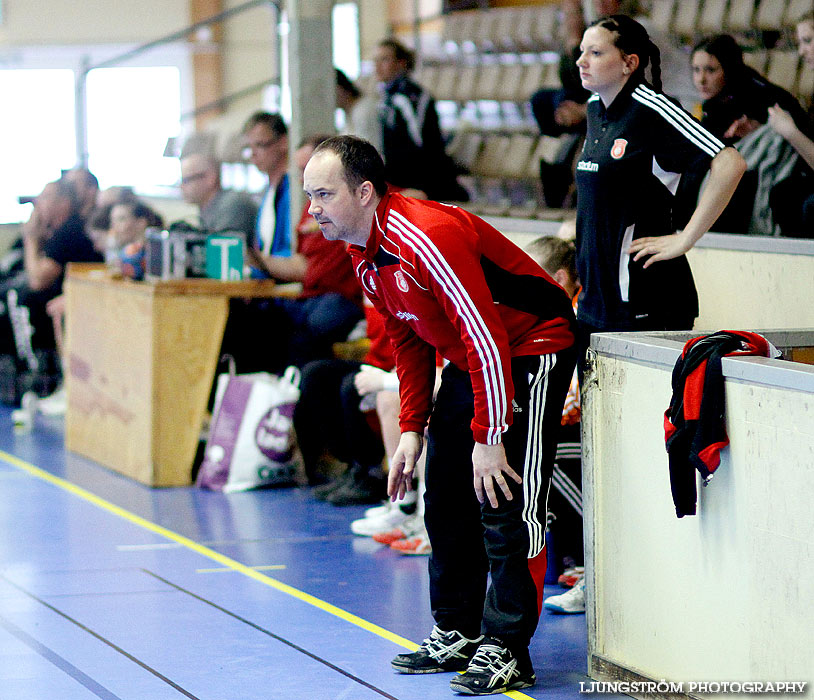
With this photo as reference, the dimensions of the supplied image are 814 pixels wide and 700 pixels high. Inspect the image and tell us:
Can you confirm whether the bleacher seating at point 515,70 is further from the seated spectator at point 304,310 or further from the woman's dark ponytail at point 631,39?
the woman's dark ponytail at point 631,39

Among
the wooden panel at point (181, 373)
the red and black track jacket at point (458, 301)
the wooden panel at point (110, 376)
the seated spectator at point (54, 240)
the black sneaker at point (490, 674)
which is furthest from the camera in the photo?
the seated spectator at point (54, 240)

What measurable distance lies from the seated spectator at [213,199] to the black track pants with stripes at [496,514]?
445 cm

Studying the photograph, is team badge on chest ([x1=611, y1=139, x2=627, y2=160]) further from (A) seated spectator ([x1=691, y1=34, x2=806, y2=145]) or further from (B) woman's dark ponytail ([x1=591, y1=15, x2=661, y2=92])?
(A) seated spectator ([x1=691, y1=34, x2=806, y2=145])

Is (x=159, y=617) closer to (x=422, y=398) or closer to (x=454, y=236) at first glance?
(x=422, y=398)

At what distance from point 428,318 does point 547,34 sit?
831 centimetres

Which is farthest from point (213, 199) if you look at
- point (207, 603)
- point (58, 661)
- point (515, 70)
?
point (58, 661)

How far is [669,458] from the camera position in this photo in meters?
3.27

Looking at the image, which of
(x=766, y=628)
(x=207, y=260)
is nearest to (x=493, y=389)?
(x=766, y=628)

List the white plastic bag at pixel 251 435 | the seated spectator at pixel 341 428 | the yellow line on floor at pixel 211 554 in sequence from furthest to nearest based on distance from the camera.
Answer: the white plastic bag at pixel 251 435, the seated spectator at pixel 341 428, the yellow line on floor at pixel 211 554

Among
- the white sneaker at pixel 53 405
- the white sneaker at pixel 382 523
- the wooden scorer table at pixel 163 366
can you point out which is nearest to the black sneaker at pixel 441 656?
the white sneaker at pixel 382 523

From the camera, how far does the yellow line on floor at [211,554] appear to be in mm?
4270

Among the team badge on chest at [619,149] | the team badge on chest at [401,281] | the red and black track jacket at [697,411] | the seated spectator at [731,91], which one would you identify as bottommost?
the red and black track jacket at [697,411]

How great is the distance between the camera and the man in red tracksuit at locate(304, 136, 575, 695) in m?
3.45

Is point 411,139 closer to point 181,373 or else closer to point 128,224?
point 128,224
